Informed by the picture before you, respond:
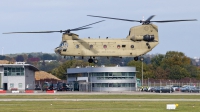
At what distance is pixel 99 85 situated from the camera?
529 feet

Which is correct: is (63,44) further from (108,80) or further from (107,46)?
(108,80)

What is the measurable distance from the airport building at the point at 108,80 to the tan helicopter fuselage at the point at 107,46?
7587 cm

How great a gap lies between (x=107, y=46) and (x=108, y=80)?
7996 cm

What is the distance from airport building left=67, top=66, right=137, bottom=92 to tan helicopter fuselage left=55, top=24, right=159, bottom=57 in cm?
7587

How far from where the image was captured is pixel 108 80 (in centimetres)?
16100

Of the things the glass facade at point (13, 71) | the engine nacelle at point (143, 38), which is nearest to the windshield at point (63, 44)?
the engine nacelle at point (143, 38)

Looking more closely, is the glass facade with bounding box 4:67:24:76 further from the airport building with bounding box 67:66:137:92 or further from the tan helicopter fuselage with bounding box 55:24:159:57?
the tan helicopter fuselage with bounding box 55:24:159:57

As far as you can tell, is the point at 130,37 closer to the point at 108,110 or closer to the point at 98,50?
the point at 98,50

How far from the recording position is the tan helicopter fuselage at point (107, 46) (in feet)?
266

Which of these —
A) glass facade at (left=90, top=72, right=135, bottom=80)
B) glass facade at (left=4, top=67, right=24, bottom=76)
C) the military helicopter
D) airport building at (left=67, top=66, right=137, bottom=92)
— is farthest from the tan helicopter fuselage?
glass facade at (left=4, top=67, right=24, bottom=76)

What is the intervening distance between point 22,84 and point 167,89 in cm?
4467

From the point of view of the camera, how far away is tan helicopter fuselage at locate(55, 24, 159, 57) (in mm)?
81188

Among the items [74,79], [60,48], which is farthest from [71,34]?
[74,79]

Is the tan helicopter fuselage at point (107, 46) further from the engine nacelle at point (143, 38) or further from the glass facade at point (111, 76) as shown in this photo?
the glass facade at point (111, 76)
